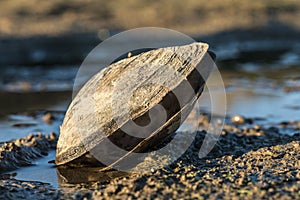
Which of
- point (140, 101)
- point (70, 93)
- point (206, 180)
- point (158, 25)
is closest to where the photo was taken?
point (206, 180)

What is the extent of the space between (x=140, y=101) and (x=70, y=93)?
6.81 m

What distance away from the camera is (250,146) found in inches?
245

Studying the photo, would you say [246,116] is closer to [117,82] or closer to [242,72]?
[117,82]

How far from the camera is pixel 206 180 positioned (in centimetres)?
465

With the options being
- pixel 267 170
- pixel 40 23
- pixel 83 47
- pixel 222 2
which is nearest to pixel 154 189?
pixel 267 170

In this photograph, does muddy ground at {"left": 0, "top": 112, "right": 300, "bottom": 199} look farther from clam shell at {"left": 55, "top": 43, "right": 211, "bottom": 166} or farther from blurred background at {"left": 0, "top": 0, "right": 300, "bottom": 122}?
blurred background at {"left": 0, "top": 0, "right": 300, "bottom": 122}

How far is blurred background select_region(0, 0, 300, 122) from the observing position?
10.9m

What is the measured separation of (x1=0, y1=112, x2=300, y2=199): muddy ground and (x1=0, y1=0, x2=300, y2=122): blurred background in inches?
133

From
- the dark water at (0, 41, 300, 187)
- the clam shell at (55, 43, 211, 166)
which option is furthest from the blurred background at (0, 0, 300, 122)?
the clam shell at (55, 43, 211, 166)

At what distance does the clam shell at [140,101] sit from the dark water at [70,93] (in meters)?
0.64

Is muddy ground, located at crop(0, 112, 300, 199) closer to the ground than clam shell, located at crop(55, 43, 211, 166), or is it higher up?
closer to the ground

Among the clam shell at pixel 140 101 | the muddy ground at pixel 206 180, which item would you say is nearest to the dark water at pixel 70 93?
the muddy ground at pixel 206 180

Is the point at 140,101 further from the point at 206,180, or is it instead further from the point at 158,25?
the point at 158,25

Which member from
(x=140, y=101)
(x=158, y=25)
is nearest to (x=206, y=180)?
(x=140, y=101)
